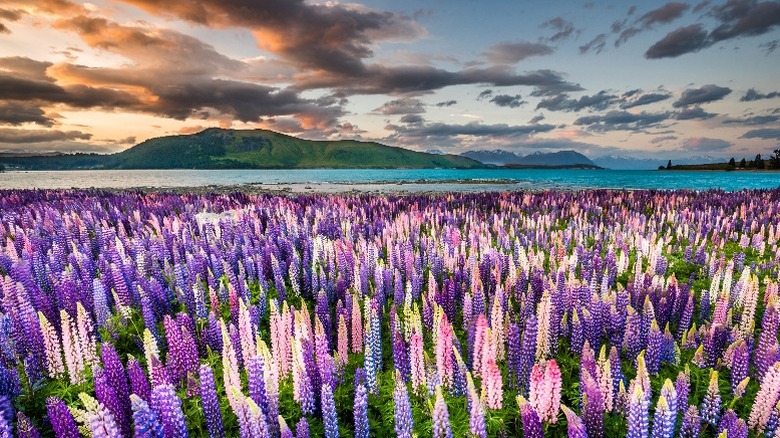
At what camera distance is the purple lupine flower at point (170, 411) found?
8.93 ft

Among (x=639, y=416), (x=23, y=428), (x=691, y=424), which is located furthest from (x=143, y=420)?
(x=691, y=424)

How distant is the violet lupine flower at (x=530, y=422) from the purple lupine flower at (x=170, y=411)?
239cm

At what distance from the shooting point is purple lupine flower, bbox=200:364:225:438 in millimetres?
3127

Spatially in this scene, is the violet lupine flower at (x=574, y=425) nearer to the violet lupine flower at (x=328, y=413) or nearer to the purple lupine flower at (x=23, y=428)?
the violet lupine flower at (x=328, y=413)

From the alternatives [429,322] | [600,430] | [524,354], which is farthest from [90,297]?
[600,430]

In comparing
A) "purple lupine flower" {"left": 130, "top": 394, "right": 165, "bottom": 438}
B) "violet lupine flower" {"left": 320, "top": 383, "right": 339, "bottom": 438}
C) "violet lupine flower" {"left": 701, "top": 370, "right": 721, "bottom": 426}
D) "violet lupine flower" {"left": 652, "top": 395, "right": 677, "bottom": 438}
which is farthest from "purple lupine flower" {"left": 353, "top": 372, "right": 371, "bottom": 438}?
"violet lupine flower" {"left": 701, "top": 370, "right": 721, "bottom": 426}

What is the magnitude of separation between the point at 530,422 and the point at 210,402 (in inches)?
97.5

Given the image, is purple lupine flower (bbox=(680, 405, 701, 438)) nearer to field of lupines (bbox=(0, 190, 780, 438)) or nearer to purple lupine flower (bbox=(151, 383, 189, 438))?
field of lupines (bbox=(0, 190, 780, 438))

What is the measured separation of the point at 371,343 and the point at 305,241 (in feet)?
20.2

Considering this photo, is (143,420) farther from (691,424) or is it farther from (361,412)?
(691,424)

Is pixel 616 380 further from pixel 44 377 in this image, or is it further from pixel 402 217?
pixel 402 217

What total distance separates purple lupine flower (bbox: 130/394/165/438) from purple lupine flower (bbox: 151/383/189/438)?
69 mm

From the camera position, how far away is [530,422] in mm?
2879

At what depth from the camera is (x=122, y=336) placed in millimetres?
5688
